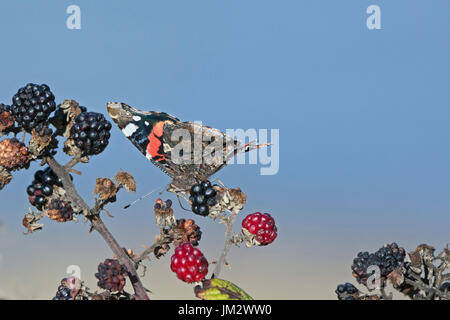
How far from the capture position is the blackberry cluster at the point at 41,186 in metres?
4.17

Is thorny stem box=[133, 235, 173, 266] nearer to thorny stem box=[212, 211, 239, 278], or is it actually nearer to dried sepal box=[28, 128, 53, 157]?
thorny stem box=[212, 211, 239, 278]

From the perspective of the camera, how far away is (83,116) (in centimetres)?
409

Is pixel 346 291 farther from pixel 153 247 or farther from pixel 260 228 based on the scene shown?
pixel 153 247

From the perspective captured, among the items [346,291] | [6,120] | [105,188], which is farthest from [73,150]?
[346,291]

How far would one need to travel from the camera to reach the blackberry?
4.01 meters

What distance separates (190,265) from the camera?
142 inches

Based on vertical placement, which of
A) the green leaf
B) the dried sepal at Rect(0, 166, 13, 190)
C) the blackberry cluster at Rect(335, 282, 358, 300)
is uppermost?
the dried sepal at Rect(0, 166, 13, 190)

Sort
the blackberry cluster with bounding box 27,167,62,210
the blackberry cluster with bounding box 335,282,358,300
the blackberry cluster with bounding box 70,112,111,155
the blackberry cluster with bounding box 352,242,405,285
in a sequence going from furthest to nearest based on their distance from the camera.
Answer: the blackberry cluster with bounding box 27,167,62,210
the blackberry cluster with bounding box 70,112,111,155
the blackberry cluster with bounding box 352,242,405,285
the blackberry cluster with bounding box 335,282,358,300

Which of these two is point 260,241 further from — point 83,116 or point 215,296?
point 83,116

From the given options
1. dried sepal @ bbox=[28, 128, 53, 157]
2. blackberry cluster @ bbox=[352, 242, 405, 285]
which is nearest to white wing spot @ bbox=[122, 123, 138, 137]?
dried sepal @ bbox=[28, 128, 53, 157]

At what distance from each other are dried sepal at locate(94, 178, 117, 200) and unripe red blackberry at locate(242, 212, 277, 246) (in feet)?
2.99

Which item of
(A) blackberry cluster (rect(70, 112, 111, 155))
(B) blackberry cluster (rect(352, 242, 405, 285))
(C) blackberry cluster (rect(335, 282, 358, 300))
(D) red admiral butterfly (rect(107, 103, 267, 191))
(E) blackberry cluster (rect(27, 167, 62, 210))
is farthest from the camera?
(D) red admiral butterfly (rect(107, 103, 267, 191))

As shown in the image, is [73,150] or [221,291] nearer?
[221,291]

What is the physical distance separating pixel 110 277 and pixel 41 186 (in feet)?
3.09
